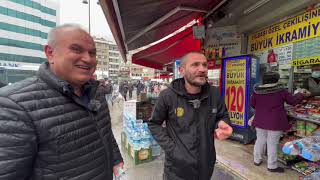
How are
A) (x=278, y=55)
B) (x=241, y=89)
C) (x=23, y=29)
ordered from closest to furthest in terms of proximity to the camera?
(x=278, y=55) < (x=241, y=89) < (x=23, y=29)

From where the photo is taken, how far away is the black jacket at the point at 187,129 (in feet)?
6.36

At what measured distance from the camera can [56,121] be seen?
124 centimetres

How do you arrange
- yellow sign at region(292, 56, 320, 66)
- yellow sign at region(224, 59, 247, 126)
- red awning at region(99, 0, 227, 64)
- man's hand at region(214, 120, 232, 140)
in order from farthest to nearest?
1. yellow sign at region(224, 59, 247, 126)
2. yellow sign at region(292, 56, 320, 66)
3. red awning at region(99, 0, 227, 64)
4. man's hand at region(214, 120, 232, 140)

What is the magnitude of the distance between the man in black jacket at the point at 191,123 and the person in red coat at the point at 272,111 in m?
1.77

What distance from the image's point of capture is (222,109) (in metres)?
2.15

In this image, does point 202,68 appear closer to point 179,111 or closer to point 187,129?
point 179,111

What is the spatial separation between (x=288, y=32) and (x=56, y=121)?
14.7 ft

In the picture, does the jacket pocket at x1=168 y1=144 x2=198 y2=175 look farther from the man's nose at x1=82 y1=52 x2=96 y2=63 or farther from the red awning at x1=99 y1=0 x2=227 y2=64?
the red awning at x1=99 y1=0 x2=227 y2=64

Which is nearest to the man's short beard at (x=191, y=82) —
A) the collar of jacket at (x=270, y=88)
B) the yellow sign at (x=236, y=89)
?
the collar of jacket at (x=270, y=88)

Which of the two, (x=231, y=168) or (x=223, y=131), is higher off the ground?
(x=223, y=131)

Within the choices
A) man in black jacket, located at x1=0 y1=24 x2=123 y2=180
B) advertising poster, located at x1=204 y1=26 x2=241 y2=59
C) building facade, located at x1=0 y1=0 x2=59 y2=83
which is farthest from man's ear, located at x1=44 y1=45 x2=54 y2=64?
building facade, located at x1=0 y1=0 x2=59 y2=83

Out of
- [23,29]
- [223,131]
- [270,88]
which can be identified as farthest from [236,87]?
[23,29]

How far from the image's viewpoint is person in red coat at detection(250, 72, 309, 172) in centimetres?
337

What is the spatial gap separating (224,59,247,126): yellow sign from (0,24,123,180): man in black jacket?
4118 millimetres
